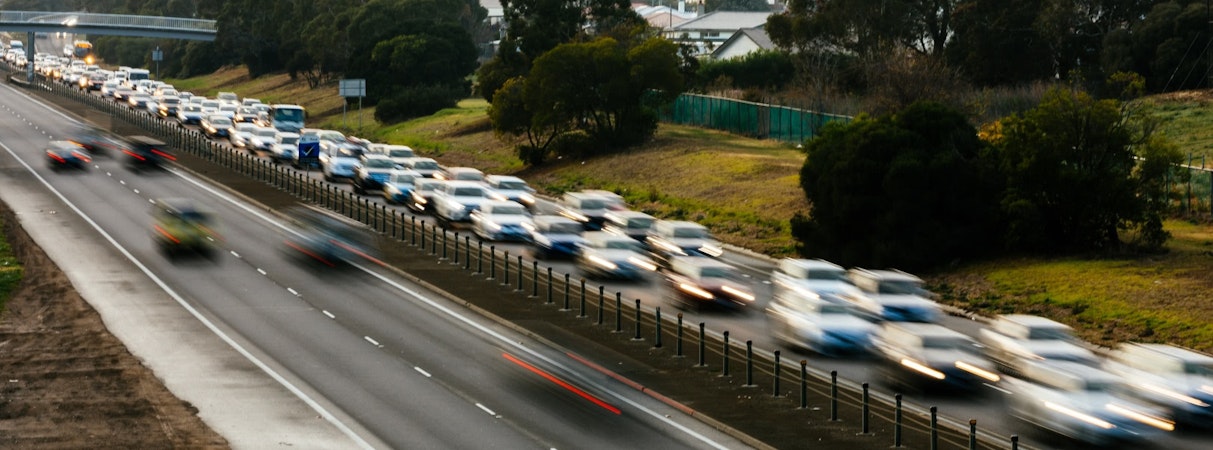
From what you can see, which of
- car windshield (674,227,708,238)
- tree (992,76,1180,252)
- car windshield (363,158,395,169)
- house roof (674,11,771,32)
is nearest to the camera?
tree (992,76,1180,252)

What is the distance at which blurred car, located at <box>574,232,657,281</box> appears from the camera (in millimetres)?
41375

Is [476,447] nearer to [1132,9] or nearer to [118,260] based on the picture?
[118,260]

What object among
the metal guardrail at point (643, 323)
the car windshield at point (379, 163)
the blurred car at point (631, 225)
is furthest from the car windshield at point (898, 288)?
the car windshield at point (379, 163)

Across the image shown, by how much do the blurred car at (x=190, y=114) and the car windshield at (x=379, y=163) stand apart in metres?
37.3

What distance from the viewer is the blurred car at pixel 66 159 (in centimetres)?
7188

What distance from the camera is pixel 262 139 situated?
3088 inches

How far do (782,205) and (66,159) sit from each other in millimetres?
33394

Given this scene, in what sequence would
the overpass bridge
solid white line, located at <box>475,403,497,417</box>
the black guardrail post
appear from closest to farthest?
solid white line, located at <box>475,403,497,417</box> < the black guardrail post < the overpass bridge

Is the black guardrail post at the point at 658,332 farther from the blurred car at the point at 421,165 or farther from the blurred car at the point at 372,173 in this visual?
the blurred car at the point at 421,165

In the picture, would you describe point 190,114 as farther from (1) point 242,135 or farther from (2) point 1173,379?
(2) point 1173,379

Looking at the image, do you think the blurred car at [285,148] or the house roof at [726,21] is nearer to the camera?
the blurred car at [285,148]

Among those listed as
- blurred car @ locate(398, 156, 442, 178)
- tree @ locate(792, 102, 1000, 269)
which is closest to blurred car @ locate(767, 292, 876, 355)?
tree @ locate(792, 102, 1000, 269)

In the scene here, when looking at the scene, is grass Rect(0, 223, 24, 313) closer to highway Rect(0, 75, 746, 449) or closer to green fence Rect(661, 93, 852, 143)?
highway Rect(0, 75, 746, 449)

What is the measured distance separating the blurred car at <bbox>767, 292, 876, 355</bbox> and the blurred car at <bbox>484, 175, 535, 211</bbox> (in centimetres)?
2276
